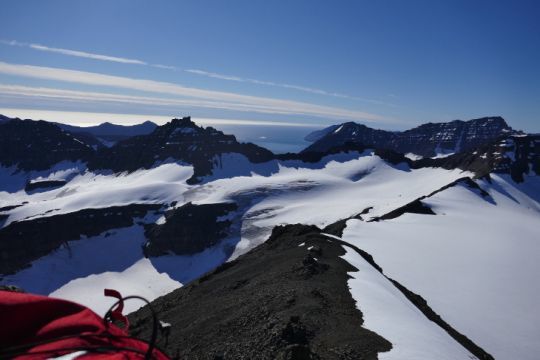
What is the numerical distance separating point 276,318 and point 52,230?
120 metres

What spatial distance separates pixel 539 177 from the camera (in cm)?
11650

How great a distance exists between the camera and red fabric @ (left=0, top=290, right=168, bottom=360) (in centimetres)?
320

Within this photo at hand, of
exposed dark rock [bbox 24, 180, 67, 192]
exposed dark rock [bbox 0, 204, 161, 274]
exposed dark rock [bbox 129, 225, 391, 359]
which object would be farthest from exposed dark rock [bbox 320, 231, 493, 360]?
exposed dark rock [bbox 24, 180, 67, 192]

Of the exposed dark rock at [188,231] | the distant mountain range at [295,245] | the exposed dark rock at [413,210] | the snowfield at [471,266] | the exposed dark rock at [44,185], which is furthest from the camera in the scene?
the exposed dark rock at [44,185]

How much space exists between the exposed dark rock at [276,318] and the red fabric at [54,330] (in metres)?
5.51

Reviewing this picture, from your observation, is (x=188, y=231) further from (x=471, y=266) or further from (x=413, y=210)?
(x=471, y=266)

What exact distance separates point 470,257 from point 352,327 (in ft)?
113

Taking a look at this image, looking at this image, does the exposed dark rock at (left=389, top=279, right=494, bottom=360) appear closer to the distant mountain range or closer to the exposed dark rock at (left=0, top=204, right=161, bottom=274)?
the distant mountain range

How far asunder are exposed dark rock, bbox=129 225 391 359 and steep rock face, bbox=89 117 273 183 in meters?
137

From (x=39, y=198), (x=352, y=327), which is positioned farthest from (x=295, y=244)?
(x=39, y=198)

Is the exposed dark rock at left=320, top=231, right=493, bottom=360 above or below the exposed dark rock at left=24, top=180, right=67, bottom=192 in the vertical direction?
above

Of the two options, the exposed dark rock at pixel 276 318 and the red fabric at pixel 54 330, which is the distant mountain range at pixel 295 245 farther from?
the red fabric at pixel 54 330

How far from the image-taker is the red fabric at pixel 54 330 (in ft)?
10.5

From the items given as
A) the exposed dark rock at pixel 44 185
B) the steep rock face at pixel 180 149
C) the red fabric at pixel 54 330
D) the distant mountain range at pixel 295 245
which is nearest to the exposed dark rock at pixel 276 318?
the distant mountain range at pixel 295 245
